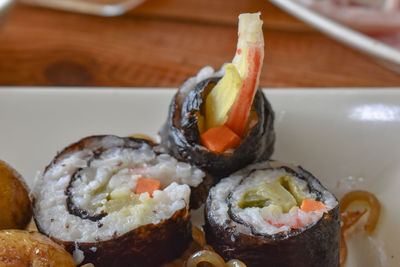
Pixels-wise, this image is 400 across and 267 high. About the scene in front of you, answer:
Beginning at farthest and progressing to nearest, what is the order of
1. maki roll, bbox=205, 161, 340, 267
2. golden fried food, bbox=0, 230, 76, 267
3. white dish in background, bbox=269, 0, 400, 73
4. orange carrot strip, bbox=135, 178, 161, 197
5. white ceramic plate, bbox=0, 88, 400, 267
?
white dish in background, bbox=269, 0, 400, 73 < white ceramic plate, bbox=0, 88, 400, 267 < orange carrot strip, bbox=135, 178, 161, 197 < maki roll, bbox=205, 161, 340, 267 < golden fried food, bbox=0, 230, 76, 267

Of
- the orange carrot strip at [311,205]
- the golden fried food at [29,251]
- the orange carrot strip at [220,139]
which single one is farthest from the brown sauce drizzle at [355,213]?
the golden fried food at [29,251]

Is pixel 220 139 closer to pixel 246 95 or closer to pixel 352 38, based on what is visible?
pixel 246 95

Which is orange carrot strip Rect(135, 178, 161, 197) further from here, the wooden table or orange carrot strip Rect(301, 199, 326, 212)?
the wooden table

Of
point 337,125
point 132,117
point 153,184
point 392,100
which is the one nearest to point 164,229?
point 153,184

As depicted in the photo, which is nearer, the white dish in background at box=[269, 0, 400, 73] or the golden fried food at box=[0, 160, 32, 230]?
the golden fried food at box=[0, 160, 32, 230]

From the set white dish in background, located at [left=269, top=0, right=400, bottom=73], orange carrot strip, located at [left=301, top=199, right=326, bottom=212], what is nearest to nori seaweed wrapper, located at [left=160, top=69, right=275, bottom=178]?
orange carrot strip, located at [left=301, top=199, right=326, bottom=212]

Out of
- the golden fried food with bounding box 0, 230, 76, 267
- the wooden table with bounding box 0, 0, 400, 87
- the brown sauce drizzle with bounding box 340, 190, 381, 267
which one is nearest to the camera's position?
the golden fried food with bounding box 0, 230, 76, 267

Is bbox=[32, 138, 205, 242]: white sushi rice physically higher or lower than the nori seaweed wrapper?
lower

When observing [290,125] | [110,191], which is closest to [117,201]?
[110,191]

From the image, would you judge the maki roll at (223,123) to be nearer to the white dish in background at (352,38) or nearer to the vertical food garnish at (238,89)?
the vertical food garnish at (238,89)
